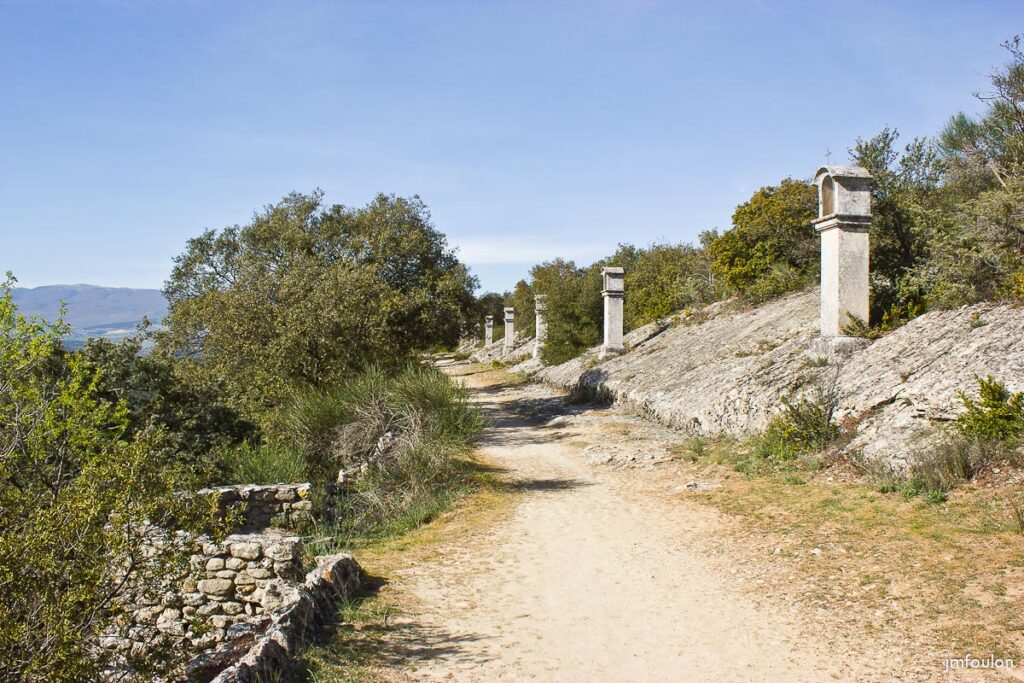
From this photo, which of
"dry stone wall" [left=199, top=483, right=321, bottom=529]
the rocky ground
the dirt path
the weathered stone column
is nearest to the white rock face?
the weathered stone column

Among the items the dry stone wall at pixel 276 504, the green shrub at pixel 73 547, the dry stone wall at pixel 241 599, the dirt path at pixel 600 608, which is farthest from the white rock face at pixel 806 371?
the green shrub at pixel 73 547

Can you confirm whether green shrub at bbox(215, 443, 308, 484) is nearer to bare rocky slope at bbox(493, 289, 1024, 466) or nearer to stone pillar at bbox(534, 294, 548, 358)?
bare rocky slope at bbox(493, 289, 1024, 466)

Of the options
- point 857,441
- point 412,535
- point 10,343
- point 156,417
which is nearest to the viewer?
point 10,343

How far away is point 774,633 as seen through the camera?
5.22 m

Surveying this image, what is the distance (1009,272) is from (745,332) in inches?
262

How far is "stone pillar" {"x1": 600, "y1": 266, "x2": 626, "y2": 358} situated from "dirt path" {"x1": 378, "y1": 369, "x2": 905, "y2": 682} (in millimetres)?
12789

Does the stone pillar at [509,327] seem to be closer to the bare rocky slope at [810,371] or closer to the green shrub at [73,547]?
the bare rocky slope at [810,371]

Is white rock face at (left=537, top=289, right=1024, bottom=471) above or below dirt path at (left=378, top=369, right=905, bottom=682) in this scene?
above

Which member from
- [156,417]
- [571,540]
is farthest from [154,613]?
[156,417]

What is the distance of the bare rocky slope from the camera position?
8.42 meters

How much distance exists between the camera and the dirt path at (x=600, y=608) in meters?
4.75

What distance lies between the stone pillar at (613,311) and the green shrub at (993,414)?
1441 cm

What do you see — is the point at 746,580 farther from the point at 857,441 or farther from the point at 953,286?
the point at 953,286

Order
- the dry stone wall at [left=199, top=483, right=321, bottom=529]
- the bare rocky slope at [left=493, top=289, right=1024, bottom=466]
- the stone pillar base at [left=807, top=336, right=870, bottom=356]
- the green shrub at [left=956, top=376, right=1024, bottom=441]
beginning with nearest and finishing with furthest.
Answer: the green shrub at [left=956, top=376, right=1024, bottom=441], the bare rocky slope at [left=493, top=289, right=1024, bottom=466], the dry stone wall at [left=199, top=483, right=321, bottom=529], the stone pillar base at [left=807, top=336, right=870, bottom=356]
